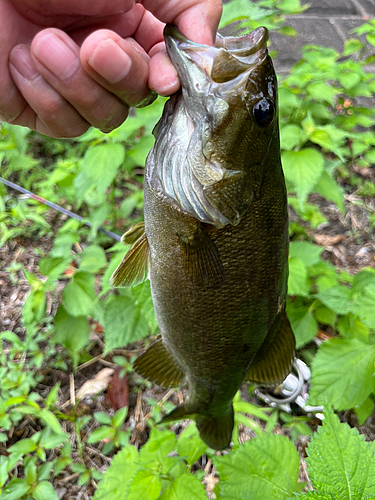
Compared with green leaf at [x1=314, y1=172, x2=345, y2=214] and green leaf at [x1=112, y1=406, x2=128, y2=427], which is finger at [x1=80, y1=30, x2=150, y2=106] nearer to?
green leaf at [x1=314, y1=172, x2=345, y2=214]

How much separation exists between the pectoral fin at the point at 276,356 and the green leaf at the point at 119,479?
1.87ft

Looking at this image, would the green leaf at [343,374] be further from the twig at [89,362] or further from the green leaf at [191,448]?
the twig at [89,362]

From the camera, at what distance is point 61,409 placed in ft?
6.85

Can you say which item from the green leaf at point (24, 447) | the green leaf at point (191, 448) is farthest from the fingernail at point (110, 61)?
the green leaf at point (24, 447)

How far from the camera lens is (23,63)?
112cm

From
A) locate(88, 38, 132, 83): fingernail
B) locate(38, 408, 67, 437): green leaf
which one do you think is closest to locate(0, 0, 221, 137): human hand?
locate(88, 38, 132, 83): fingernail

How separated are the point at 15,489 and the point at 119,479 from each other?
0.60m

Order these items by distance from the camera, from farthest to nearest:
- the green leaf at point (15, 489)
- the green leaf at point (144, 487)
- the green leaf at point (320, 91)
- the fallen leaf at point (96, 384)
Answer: the green leaf at point (320, 91) → the fallen leaf at point (96, 384) → the green leaf at point (15, 489) → the green leaf at point (144, 487)

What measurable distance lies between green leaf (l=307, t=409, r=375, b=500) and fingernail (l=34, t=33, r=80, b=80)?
3.93 feet

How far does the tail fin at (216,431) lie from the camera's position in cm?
152

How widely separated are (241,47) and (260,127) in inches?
8.4

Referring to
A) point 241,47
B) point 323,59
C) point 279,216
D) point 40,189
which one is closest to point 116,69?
point 241,47

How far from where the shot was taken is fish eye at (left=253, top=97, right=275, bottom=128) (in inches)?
37.9

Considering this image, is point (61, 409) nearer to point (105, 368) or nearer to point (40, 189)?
point (105, 368)
